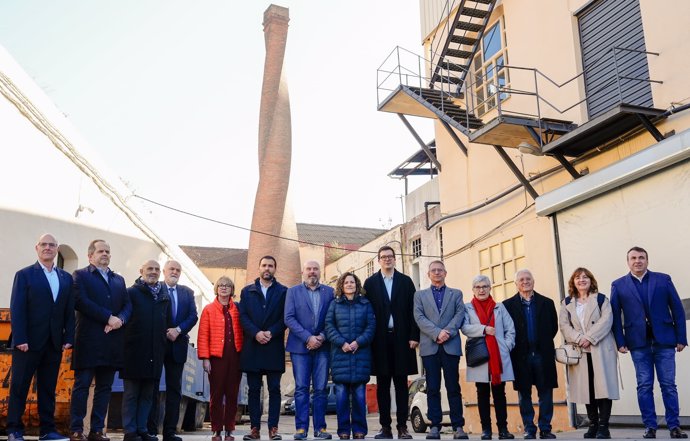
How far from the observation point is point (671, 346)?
682cm

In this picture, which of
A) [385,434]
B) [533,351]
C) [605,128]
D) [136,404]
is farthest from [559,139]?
[136,404]

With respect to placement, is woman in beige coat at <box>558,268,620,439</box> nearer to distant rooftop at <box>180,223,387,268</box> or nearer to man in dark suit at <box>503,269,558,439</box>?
man in dark suit at <box>503,269,558,439</box>

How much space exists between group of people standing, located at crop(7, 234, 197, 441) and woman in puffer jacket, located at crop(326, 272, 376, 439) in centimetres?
170

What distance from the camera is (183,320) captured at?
24.1 feet

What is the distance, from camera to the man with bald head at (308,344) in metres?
7.05

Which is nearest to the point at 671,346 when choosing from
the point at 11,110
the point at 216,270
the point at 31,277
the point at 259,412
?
the point at 259,412

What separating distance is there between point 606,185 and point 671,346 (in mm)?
3411

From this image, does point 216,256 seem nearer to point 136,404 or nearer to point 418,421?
point 418,421

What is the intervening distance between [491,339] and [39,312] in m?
4.75

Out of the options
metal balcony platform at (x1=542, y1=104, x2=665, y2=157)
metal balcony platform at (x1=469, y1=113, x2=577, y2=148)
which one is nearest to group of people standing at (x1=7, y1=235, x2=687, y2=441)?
metal balcony platform at (x1=542, y1=104, x2=665, y2=157)

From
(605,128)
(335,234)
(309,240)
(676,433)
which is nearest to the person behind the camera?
(676,433)

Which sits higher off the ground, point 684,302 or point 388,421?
point 684,302

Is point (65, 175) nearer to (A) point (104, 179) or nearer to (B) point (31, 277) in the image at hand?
(A) point (104, 179)

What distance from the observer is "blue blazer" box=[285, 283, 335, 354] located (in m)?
7.12
